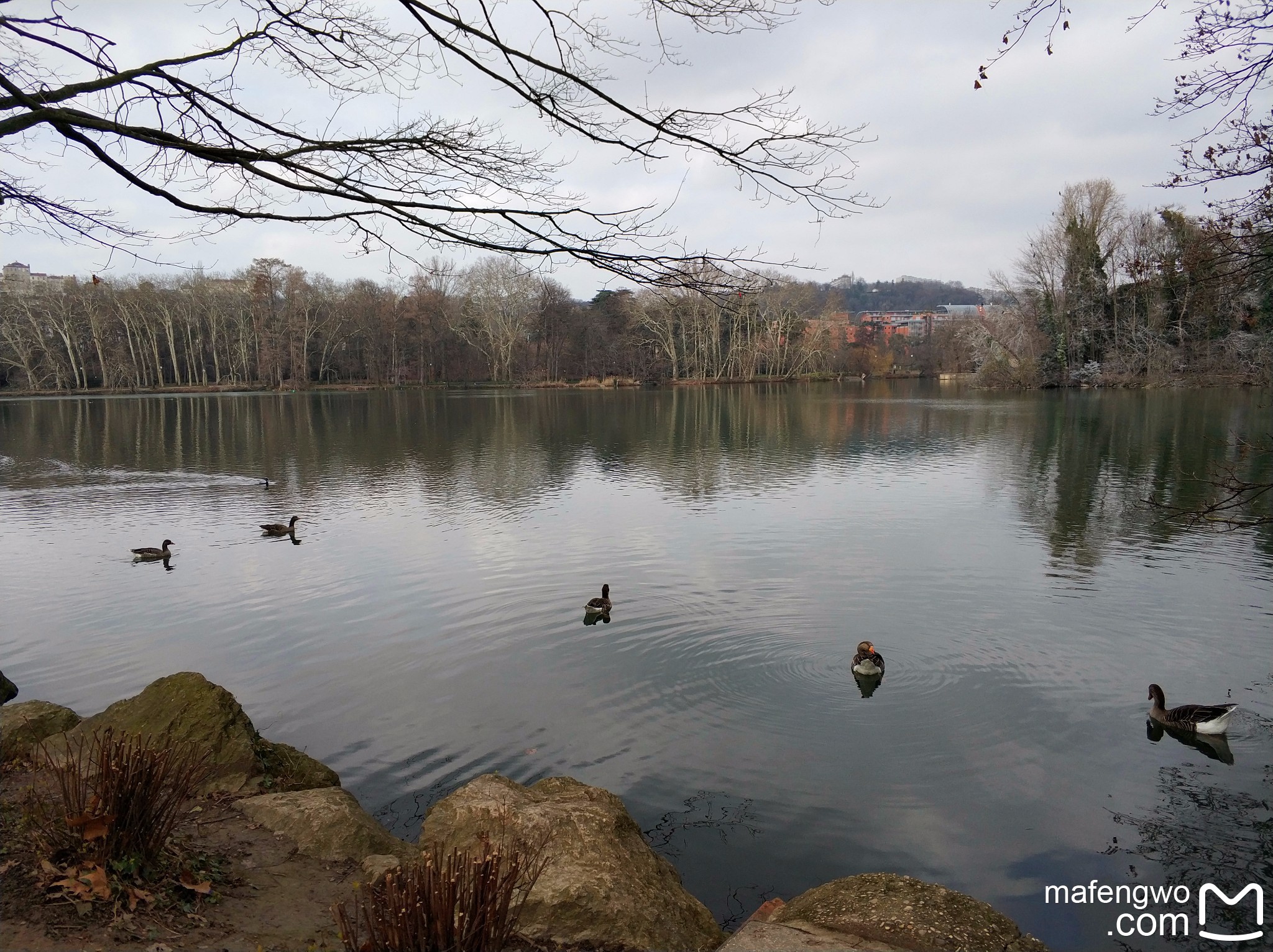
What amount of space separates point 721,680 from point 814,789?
2.22 m

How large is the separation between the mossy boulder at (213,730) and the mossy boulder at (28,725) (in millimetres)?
187

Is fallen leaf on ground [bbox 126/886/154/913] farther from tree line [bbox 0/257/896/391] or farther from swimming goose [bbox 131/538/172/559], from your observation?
tree line [bbox 0/257/896/391]

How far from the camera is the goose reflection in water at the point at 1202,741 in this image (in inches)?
279

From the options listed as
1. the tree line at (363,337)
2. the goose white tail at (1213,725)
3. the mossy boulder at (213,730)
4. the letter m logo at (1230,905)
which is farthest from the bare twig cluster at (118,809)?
the tree line at (363,337)

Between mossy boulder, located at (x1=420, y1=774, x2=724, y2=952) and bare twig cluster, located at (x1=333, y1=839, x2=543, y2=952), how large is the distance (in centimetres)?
82

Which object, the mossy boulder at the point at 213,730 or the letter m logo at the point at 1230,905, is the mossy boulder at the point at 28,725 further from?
the letter m logo at the point at 1230,905

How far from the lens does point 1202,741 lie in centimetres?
724

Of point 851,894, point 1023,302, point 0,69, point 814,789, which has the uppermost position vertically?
point 1023,302

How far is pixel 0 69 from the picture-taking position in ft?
15.0

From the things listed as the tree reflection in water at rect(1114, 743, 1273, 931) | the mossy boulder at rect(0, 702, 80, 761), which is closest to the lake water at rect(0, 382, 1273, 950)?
the tree reflection in water at rect(1114, 743, 1273, 931)

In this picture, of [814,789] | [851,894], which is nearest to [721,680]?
[814,789]

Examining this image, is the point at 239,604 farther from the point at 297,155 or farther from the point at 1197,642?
the point at 1197,642

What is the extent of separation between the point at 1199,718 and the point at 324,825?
23.7 ft

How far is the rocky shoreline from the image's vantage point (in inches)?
132
